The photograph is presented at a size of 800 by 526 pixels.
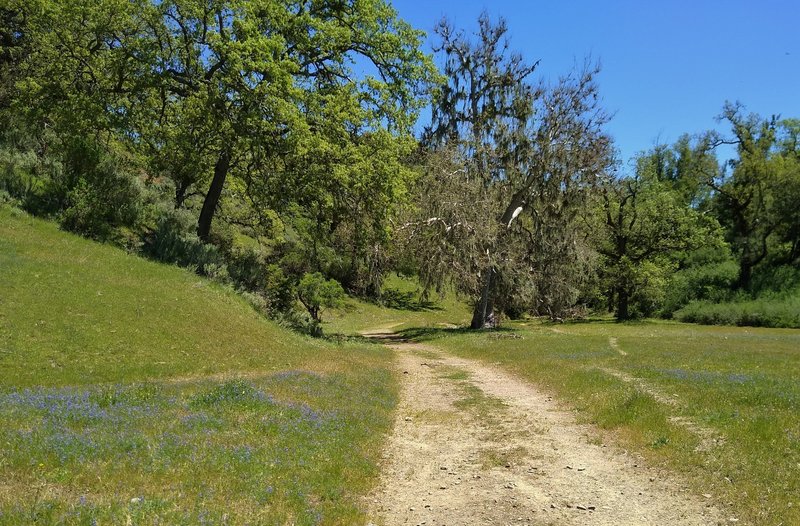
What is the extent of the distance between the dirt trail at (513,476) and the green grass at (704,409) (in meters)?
0.55

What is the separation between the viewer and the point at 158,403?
10.2 metres

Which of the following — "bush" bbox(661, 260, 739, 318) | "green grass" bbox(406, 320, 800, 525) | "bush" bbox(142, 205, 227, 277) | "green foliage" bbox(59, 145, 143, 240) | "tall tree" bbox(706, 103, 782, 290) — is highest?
"tall tree" bbox(706, 103, 782, 290)

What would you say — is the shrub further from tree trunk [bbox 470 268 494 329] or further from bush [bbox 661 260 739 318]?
bush [bbox 661 260 739 318]

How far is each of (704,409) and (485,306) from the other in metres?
26.2

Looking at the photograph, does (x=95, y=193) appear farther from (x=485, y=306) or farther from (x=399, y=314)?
(x=399, y=314)

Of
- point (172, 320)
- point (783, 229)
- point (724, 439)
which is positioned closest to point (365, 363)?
point (172, 320)

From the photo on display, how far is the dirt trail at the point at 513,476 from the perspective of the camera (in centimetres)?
711

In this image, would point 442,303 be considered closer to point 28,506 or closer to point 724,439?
point 724,439

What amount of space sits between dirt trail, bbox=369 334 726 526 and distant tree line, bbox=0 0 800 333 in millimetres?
15077

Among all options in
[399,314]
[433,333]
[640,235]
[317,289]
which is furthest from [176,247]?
[640,235]

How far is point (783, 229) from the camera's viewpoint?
189 ft

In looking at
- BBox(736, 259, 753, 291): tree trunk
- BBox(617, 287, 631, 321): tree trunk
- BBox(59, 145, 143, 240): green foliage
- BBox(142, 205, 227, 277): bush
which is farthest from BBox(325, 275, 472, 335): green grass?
BBox(736, 259, 753, 291): tree trunk

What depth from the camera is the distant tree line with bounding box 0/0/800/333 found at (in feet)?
77.0

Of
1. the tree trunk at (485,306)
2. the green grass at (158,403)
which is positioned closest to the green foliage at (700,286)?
the tree trunk at (485,306)
